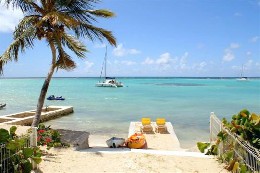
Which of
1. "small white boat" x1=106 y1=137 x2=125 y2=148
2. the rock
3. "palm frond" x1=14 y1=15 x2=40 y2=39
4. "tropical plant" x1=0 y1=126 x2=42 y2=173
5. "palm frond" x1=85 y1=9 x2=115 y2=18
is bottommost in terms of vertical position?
"small white boat" x1=106 y1=137 x2=125 y2=148

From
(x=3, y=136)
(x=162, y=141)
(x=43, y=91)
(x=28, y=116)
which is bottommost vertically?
(x=28, y=116)

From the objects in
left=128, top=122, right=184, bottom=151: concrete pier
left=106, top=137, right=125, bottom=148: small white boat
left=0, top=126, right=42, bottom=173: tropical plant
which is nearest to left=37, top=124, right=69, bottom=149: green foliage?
left=106, top=137, right=125, bottom=148: small white boat

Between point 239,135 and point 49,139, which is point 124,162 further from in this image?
point 239,135

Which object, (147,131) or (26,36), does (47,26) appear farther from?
(147,131)

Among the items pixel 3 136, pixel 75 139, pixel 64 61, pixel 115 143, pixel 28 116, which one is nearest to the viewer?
pixel 3 136

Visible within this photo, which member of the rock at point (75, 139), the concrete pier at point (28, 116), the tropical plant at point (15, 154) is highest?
the tropical plant at point (15, 154)

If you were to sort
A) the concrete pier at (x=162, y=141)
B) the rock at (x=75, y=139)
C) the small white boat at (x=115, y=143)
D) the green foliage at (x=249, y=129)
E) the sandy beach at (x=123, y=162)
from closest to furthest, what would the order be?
the green foliage at (x=249, y=129) → the sandy beach at (x=123, y=162) → the rock at (x=75, y=139) → the small white boat at (x=115, y=143) → the concrete pier at (x=162, y=141)

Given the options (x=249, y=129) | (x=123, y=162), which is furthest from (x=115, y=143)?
(x=249, y=129)

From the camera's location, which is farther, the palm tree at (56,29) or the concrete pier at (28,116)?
the concrete pier at (28,116)

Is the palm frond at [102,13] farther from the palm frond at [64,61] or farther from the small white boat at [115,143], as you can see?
the small white boat at [115,143]

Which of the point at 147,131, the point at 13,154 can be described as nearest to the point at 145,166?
the point at 13,154

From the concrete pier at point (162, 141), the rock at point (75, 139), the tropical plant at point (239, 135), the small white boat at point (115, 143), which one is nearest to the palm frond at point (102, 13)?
the rock at point (75, 139)

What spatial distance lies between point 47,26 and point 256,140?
838 cm

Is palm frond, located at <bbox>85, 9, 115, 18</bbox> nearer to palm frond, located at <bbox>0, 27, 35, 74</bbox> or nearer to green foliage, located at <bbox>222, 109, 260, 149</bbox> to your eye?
palm frond, located at <bbox>0, 27, 35, 74</bbox>
